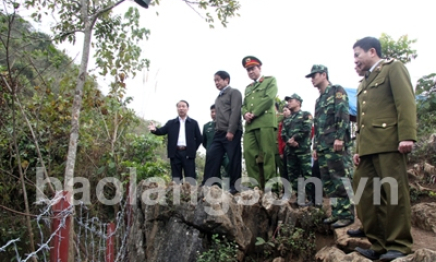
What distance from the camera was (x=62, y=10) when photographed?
180 inches

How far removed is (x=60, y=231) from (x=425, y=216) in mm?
3518

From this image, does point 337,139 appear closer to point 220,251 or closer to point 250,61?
point 220,251

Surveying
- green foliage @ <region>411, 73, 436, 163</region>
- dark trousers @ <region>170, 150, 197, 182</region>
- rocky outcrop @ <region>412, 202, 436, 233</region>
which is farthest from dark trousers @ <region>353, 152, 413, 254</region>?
green foliage @ <region>411, 73, 436, 163</region>

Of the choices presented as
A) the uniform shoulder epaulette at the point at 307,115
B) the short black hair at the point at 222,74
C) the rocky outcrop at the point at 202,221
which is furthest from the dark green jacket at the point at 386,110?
the short black hair at the point at 222,74

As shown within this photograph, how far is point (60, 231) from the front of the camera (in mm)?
2656

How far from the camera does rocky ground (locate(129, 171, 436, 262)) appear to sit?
3.96 m

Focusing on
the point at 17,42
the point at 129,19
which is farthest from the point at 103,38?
the point at 17,42

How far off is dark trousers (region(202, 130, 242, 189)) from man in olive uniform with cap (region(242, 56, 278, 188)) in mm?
123

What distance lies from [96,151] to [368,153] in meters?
5.11

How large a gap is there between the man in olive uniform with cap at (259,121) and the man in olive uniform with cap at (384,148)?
A: 159cm

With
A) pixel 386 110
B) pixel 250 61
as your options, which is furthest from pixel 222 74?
pixel 386 110

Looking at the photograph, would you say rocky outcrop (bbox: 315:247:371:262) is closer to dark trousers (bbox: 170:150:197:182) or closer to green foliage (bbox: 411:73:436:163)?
dark trousers (bbox: 170:150:197:182)

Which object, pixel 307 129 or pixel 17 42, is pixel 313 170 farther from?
pixel 17 42

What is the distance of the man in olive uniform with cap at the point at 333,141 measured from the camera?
3934 mm
